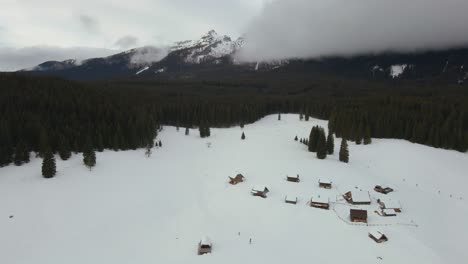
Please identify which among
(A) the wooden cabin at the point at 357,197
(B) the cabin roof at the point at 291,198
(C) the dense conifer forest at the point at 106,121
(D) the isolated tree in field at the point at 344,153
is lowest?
(A) the wooden cabin at the point at 357,197

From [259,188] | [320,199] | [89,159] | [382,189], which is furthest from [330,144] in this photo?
[89,159]

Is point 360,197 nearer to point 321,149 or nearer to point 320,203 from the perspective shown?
point 320,203

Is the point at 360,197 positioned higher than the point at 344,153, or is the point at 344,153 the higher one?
the point at 344,153

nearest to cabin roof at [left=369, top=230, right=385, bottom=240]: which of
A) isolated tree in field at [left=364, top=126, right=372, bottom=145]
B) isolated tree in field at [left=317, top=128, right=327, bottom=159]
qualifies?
isolated tree in field at [left=317, top=128, right=327, bottom=159]

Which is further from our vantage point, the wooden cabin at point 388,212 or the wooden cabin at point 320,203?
the wooden cabin at point 320,203

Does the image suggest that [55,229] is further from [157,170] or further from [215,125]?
[215,125]

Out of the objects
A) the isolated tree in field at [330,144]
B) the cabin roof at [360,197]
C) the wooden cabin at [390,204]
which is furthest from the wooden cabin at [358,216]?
the isolated tree in field at [330,144]

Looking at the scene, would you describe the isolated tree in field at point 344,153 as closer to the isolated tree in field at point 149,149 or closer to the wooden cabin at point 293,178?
the wooden cabin at point 293,178
